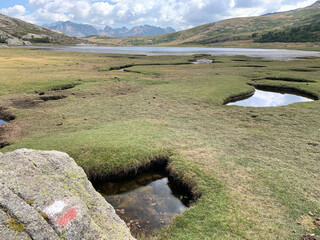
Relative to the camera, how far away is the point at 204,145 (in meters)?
19.3

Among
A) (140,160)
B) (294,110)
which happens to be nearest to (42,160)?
(140,160)

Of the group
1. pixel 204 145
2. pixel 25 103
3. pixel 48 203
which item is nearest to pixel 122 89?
pixel 25 103

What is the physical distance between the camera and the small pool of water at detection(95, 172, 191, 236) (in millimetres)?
11904

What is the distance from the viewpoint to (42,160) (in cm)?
883

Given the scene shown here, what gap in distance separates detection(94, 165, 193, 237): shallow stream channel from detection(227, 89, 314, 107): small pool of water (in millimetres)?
24948

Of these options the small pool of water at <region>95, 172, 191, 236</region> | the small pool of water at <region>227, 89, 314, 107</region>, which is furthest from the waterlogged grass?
the small pool of water at <region>227, 89, 314, 107</region>

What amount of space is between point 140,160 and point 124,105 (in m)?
16.6

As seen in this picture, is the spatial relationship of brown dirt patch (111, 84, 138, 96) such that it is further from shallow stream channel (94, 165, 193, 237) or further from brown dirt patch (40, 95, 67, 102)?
shallow stream channel (94, 165, 193, 237)

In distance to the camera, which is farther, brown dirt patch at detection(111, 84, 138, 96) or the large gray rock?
brown dirt patch at detection(111, 84, 138, 96)

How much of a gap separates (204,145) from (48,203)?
1468cm

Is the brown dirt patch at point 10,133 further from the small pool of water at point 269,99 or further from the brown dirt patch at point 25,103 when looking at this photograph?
the small pool of water at point 269,99

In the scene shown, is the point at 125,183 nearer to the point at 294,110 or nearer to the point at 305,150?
the point at 305,150

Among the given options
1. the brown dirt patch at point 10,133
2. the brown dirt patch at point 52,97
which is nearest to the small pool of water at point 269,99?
the brown dirt patch at point 52,97

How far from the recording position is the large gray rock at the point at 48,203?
5.91m
